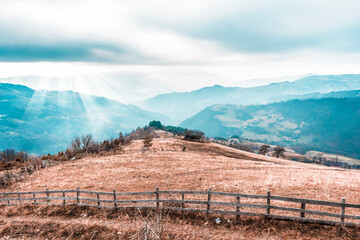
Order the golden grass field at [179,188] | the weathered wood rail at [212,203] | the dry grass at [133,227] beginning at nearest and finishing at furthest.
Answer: the dry grass at [133,227] < the weathered wood rail at [212,203] < the golden grass field at [179,188]

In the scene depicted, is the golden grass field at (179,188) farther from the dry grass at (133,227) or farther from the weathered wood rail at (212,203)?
the weathered wood rail at (212,203)

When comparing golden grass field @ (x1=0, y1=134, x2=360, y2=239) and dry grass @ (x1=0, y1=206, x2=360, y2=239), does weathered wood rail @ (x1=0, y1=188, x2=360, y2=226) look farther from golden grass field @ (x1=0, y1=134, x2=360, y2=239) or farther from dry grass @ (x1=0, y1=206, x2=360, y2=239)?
golden grass field @ (x1=0, y1=134, x2=360, y2=239)

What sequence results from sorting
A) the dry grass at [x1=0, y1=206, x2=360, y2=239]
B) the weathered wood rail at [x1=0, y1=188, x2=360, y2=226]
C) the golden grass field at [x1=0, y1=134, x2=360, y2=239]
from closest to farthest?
1. the dry grass at [x1=0, y1=206, x2=360, y2=239]
2. the weathered wood rail at [x1=0, y1=188, x2=360, y2=226]
3. the golden grass field at [x1=0, y1=134, x2=360, y2=239]

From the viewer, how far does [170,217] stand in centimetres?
1628

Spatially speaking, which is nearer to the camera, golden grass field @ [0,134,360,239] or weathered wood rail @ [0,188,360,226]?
weathered wood rail @ [0,188,360,226]

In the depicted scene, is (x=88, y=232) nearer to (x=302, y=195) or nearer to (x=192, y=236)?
(x=192, y=236)

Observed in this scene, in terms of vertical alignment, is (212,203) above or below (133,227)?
above

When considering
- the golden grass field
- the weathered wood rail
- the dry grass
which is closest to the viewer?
the dry grass

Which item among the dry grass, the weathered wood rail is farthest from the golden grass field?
the weathered wood rail

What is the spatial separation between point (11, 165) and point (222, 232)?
52.5 meters

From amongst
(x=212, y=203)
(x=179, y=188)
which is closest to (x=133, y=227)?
(x=212, y=203)

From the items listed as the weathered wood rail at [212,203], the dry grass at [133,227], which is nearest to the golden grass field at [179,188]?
the dry grass at [133,227]

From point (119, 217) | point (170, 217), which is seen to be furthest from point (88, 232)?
point (170, 217)

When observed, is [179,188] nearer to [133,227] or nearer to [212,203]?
[212,203]
